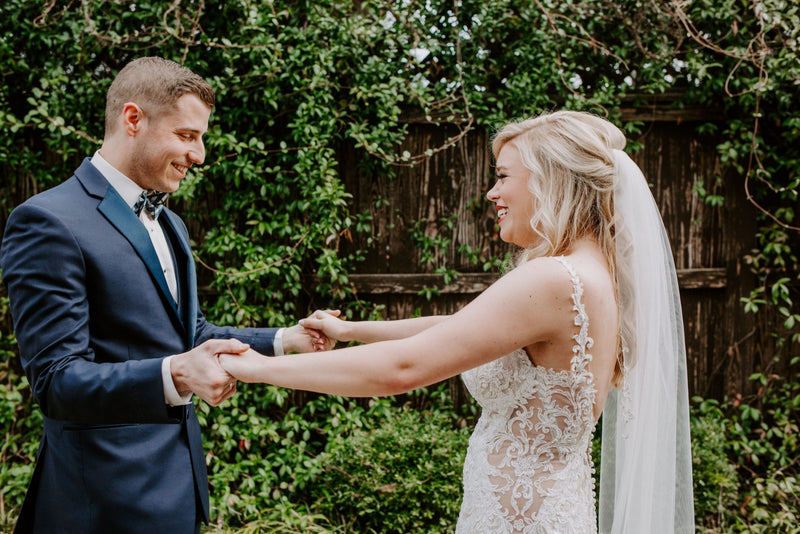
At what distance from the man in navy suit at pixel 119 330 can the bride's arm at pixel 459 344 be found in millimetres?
358

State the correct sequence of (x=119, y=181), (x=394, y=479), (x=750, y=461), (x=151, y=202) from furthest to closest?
(x=750, y=461), (x=394, y=479), (x=151, y=202), (x=119, y=181)

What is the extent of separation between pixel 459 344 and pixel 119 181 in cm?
126

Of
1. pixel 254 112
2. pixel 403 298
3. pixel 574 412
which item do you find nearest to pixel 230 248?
pixel 254 112

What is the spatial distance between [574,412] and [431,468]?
6.03ft

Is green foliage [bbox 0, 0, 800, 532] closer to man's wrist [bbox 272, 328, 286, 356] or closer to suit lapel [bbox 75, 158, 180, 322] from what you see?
man's wrist [bbox 272, 328, 286, 356]

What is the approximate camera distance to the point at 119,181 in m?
2.02

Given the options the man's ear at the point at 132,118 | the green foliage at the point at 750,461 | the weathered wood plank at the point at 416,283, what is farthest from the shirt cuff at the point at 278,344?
the green foliage at the point at 750,461

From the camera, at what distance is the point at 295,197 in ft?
13.4

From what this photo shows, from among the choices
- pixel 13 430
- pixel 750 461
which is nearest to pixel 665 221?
pixel 750 461

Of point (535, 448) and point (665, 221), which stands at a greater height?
point (665, 221)

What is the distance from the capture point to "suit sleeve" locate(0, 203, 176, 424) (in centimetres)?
167

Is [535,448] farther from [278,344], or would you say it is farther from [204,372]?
[278,344]

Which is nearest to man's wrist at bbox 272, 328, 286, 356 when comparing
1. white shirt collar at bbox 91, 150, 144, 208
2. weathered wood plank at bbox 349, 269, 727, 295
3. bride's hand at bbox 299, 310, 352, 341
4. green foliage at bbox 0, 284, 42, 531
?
bride's hand at bbox 299, 310, 352, 341

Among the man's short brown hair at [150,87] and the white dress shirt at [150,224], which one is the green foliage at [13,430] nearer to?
the white dress shirt at [150,224]
